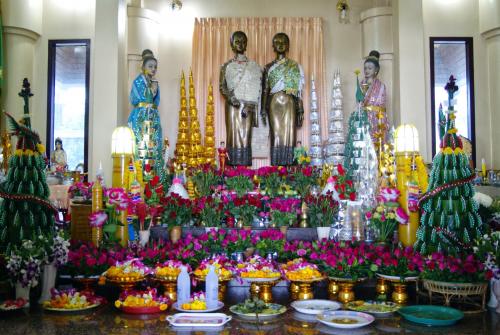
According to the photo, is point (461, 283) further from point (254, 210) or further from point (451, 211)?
point (254, 210)

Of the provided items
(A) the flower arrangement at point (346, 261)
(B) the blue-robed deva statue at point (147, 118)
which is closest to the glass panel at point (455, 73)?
(B) the blue-robed deva statue at point (147, 118)

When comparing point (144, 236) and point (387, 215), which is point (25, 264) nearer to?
point (144, 236)

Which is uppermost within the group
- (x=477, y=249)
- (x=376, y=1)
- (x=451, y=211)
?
A: (x=376, y=1)

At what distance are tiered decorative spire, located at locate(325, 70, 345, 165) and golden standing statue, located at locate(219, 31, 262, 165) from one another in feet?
4.73

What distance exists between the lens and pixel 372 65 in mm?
9797

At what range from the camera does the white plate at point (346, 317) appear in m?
3.56

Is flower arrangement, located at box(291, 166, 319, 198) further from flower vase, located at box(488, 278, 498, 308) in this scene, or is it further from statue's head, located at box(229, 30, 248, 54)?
flower vase, located at box(488, 278, 498, 308)

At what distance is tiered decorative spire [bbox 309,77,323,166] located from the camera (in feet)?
33.1

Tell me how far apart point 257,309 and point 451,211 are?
1789 millimetres

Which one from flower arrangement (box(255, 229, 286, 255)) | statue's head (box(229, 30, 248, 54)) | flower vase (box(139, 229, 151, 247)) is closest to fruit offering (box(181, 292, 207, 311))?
flower arrangement (box(255, 229, 286, 255))

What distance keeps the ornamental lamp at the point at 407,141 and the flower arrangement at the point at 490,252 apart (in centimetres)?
141

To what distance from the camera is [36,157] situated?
4574 mm

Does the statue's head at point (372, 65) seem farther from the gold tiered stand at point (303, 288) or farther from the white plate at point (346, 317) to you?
the white plate at point (346, 317)

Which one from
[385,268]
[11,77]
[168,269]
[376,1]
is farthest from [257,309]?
[376,1]
